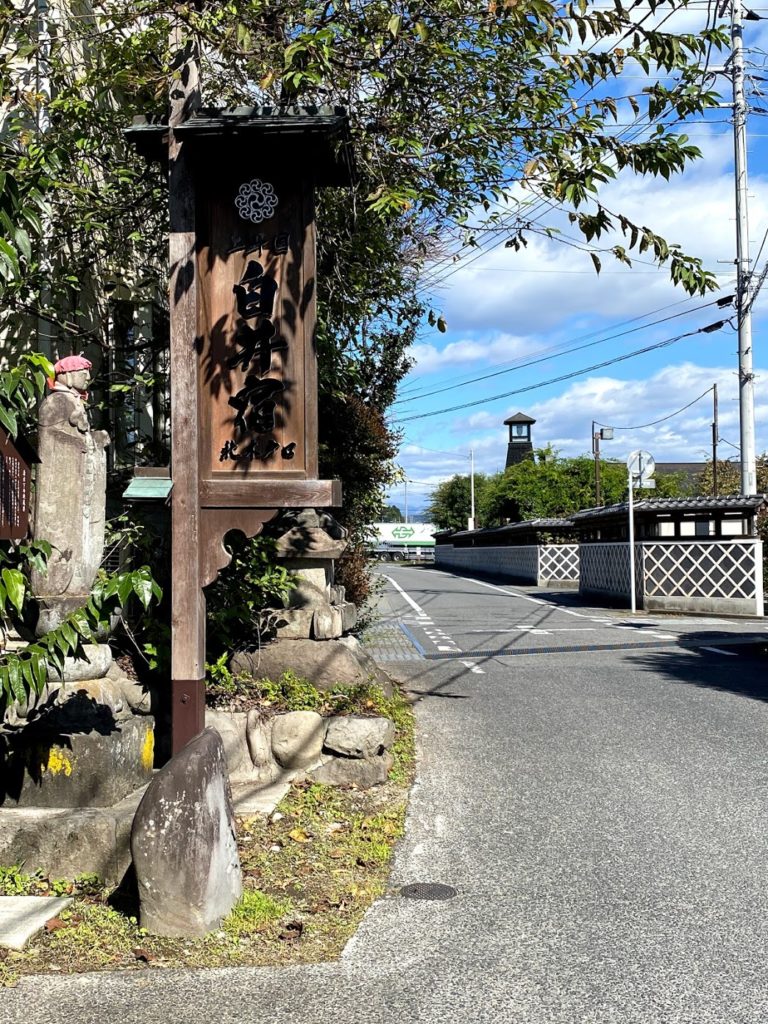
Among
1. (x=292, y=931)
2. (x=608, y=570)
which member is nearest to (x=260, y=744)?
(x=292, y=931)

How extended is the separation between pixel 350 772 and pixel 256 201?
399 centimetres

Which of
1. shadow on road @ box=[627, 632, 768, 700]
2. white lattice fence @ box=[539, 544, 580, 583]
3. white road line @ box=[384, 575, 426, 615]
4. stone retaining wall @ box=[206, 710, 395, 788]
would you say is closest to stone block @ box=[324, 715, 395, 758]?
stone retaining wall @ box=[206, 710, 395, 788]

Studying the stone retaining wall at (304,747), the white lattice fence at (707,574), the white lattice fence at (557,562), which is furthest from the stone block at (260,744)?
the white lattice fence at (557,562)

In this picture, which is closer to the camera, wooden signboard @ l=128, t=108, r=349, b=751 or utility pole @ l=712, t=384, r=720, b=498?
wooden signboard @ l=128, t=108, r=349, b=751

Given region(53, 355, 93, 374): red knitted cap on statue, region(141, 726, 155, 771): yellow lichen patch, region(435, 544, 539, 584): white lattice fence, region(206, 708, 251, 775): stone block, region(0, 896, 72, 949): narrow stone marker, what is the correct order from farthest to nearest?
1. region(435, 544, 539, 584): white lattice fence
2. region(206, 708, 251, 775): stone block
3. region(141, 726, 155, 771): yellow lichen patch
4. region(53, 355, 93, 374): red knitted cap on statue
5. region(0, 896, 72, 949): narrow stone marker

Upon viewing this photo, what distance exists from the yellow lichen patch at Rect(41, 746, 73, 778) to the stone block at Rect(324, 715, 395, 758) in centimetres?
204

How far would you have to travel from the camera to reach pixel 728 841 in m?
5.79

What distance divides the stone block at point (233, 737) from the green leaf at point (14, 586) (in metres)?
2.63

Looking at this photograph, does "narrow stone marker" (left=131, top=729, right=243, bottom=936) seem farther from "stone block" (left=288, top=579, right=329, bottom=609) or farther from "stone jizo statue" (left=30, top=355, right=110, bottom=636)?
"stone block" (left=288, top=579, right=329, bottom=609)

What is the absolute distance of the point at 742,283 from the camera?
25094 mm

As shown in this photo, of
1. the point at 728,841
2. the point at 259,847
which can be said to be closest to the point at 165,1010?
the point at 259,847

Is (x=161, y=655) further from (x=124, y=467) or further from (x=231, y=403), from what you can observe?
(x=124, y=467)

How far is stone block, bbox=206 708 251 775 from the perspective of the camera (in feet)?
22.1

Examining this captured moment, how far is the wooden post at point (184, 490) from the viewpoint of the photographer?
558 centimetres
